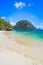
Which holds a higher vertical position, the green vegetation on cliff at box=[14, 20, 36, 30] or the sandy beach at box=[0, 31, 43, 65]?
the green vegetation on cliff at box=[14, 20, 36, 30]

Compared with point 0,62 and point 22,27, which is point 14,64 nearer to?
point 0,62

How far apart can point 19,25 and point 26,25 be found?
28.9 ft

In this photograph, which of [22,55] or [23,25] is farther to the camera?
[23,25]

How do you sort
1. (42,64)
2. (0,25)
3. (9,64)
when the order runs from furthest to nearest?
1. (0,25)
2. (42,64)
3. (9,64)

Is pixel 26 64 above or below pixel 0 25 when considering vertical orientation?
below

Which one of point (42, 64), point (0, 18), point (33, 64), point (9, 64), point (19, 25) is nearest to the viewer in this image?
point (9, 64)

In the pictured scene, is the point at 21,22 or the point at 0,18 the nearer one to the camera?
the point at 0,18

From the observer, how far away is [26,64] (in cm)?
449

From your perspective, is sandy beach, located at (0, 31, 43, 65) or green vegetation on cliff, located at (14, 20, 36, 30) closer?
sandy beach, located at (0, 31, 43, 65)

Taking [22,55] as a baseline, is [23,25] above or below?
above

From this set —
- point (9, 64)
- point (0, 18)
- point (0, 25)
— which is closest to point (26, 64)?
point (9, 64)

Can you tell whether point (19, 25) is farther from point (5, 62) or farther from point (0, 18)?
point (5, 62)

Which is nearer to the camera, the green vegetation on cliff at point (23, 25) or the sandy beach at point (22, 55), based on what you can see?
the sandy beach at point (22, 55)

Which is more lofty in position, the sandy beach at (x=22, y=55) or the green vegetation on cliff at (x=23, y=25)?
the green vegetation on cliff at (x=23, y=25)
